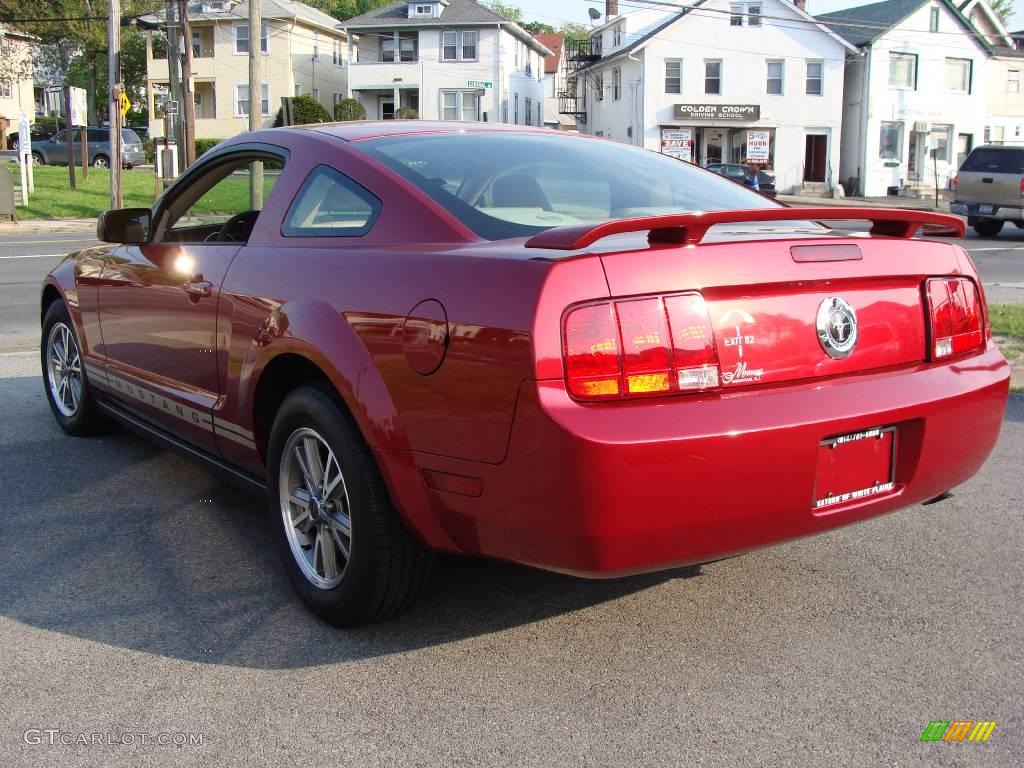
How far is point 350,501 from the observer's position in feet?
10.5

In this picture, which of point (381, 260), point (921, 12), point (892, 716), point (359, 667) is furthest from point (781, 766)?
point (921, 12)

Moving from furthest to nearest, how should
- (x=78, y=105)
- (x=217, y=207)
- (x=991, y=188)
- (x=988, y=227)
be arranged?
1. (x=78, y=105)
2. (x=988, y=227)
3. (x=991, y=188)
4. (x=217, y=207)

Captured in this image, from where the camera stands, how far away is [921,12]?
46.7 m

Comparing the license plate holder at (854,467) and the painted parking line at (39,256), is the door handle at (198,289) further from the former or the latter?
the painted parking line at (39,256)

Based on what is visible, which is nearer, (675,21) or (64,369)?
(64,369)

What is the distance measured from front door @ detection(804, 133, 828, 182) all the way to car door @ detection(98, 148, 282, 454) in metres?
44.7

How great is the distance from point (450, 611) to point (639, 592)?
66 cm

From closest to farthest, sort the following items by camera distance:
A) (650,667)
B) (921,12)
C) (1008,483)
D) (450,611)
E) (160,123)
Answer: (650,667) < (450,611) < (1008,483) < (921,12) < (160,123)

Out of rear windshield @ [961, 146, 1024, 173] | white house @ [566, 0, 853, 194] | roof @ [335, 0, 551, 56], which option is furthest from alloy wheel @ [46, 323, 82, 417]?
roof @ [335, 0, 551, 56]

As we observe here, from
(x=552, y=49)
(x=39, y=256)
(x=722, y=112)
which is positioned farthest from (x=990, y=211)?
(x=552, y=49)

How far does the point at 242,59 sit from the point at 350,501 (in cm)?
5721

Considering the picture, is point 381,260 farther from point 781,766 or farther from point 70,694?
point 781,766

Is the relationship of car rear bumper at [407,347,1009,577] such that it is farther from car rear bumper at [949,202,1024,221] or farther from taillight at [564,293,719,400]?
car rear bumper at [949,202,1024,221]

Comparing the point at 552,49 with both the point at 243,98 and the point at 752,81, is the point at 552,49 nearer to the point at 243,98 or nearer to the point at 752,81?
the point at 243,98
